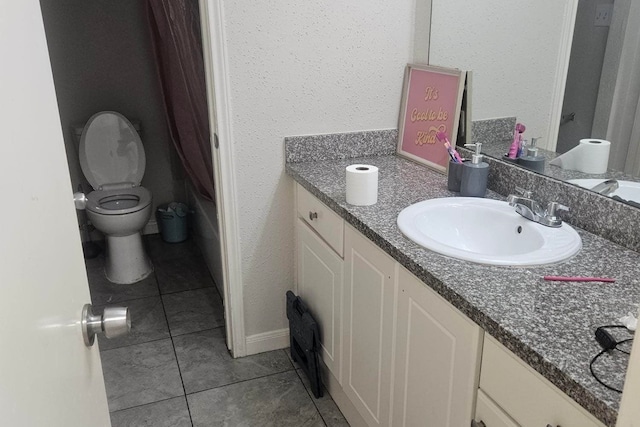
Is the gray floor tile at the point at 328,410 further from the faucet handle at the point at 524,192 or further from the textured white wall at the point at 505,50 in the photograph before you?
the textured white wall at the point at 505,50

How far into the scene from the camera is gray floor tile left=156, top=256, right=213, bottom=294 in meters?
3.01

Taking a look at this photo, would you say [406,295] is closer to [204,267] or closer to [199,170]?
[199,170]

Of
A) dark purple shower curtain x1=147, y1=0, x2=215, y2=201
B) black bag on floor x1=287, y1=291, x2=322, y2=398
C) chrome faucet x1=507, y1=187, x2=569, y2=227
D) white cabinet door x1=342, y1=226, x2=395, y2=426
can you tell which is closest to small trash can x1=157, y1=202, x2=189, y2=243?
dark purple shower curtain x1=147, y1=0, x2=215, y2=201

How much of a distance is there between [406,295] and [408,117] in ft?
3.30

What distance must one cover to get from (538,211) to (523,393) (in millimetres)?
642

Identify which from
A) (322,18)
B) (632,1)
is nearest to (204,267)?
(322,18)

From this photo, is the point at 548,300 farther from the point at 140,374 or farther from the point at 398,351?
the point at 140,374

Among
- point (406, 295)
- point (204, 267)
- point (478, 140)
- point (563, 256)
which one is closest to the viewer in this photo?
point (563, 256)

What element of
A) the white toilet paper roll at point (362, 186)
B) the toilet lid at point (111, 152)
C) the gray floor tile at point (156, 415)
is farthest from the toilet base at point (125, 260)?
the white toilet paper roll at point (362, 186)

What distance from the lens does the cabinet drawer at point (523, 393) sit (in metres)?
0.91

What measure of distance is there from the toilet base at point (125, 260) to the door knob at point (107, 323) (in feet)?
7.59

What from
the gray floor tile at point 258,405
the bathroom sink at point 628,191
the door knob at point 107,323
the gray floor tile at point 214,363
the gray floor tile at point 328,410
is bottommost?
the gray floor tile at point 328,410

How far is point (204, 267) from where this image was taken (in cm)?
324

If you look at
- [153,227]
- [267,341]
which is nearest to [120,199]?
[153,227]
